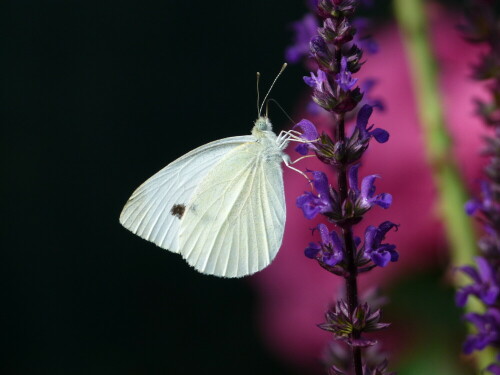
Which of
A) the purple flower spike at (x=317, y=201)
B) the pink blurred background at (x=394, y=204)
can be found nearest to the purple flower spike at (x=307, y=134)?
the purple flower spike at (x=317, y=201)

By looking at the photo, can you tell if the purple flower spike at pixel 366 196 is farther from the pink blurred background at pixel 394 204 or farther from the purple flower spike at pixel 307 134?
the pink blurred background at pixel 394 204

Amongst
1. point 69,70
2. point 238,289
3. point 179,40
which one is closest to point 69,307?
point 238,289

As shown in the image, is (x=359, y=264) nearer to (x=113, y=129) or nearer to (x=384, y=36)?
(x=384, y=36)

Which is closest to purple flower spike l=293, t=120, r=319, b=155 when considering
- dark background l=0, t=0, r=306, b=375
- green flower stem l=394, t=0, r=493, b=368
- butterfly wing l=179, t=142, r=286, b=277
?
butterfly wing l=179, t=142, r=286, b=277

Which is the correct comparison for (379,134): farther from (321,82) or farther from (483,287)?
(483,287)

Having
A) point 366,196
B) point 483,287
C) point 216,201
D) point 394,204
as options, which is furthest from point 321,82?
point 394,204

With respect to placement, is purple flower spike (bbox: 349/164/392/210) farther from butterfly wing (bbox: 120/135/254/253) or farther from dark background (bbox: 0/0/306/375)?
dark background (bbox: 0/0/306/375)
